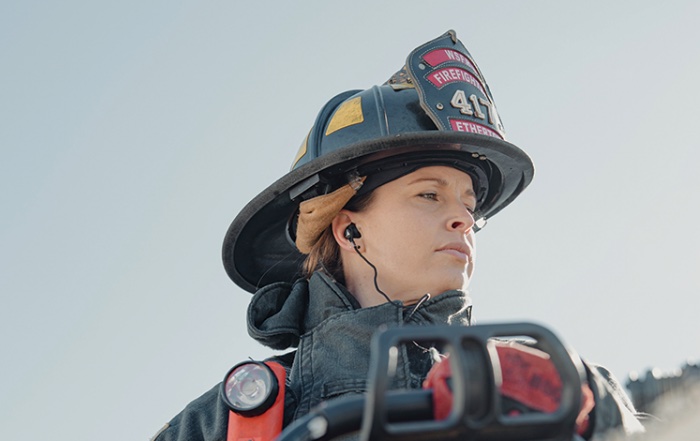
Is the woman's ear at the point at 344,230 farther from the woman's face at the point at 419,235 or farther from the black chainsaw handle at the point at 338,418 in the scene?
the black chainsaw handle at the point at 338,418

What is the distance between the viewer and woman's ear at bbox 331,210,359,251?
4.52 metres

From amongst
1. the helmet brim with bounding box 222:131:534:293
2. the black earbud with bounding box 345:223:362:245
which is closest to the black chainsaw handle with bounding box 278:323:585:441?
the helmet brim with bounding box 222:131:534:293

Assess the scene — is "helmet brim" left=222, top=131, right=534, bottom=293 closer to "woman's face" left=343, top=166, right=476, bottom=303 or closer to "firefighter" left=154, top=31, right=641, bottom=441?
"firefighter" left=154, top=31, right=641, bottom=441

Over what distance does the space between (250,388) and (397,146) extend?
131cm

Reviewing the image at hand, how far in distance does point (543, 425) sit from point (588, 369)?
1.29 ft

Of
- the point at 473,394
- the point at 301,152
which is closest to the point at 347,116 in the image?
the point at 301,152

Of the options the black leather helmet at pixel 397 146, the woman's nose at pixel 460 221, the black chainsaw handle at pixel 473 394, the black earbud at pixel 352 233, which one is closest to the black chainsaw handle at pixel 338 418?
the black chainsaw handle at pixel 473 394

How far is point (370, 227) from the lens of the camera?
4414 millimetres

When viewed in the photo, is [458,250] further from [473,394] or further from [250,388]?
[473,394]

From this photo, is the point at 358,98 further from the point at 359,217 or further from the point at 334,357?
the point at 334,357

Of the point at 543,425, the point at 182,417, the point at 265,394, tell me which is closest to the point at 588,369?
the point at 543,425

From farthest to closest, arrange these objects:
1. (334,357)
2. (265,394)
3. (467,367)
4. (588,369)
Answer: (334,357) → (265,394) → (588,369) → (467,367)

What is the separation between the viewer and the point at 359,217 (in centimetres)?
450

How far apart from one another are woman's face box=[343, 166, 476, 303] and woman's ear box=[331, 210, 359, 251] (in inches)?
2.0
